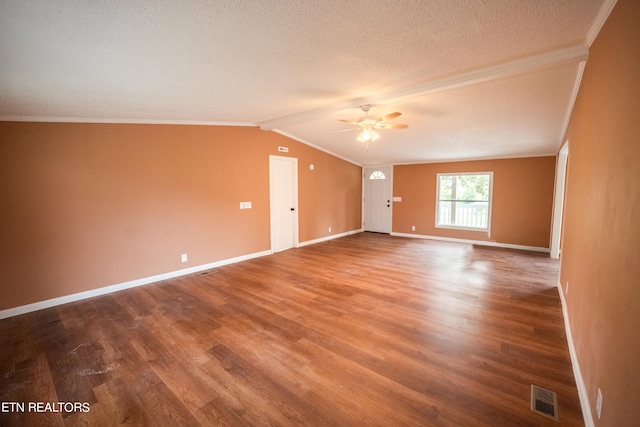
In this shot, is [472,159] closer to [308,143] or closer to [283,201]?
[308,143]

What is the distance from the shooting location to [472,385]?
192 cm

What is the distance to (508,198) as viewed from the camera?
6.32 metres

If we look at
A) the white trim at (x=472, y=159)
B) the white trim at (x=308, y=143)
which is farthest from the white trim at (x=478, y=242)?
the white trim at (x=308, y=143)

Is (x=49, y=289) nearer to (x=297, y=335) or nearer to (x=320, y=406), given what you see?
(x=297, y=335)

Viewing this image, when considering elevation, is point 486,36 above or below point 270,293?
above

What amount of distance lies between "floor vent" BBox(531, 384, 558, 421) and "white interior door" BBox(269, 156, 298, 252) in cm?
484

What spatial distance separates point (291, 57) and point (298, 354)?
2.66 meters

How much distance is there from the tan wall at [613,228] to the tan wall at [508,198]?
4.56 m

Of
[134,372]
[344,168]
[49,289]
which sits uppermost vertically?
[344,168]

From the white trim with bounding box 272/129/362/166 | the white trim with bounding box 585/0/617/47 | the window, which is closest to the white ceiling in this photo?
the white trim with bounding box 585/0/617/47

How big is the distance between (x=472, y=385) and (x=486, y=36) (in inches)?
105

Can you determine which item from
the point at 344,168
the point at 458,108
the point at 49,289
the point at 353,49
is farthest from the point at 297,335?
the point at 344,168

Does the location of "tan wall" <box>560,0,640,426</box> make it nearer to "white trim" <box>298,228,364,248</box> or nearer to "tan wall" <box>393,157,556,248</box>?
"tan wall" <box>393,157,556,248</box>

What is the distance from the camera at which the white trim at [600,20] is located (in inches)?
64.0
